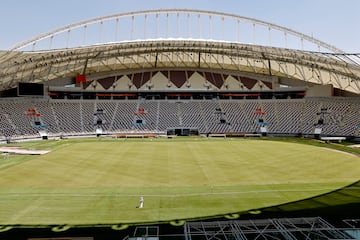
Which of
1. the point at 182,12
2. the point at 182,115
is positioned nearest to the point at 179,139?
the point at 182,115

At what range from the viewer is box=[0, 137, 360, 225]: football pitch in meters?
17.0

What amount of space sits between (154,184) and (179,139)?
36.7m

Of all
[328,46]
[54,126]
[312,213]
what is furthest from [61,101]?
[312,213]

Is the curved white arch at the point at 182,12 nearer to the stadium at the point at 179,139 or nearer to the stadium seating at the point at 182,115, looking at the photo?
the stadium at the point at 179,139

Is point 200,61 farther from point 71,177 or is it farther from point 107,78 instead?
point 71,177

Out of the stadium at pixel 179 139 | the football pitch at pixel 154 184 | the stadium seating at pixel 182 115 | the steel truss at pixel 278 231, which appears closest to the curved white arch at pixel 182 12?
the stadium at pixel 179 139

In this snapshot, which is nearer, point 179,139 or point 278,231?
point 278,231

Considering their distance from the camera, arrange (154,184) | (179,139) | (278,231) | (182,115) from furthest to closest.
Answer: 1. (182,115)
2. (179,139)
3. (154,184)
4. (278,231)

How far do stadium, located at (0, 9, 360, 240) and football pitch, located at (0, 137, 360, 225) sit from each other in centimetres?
14

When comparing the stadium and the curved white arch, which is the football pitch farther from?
the curved white arch

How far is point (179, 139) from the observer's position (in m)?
59.6

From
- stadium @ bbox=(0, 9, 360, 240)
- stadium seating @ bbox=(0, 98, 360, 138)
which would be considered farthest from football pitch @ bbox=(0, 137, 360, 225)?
stadium seating @ bbox=(0, 98, 360, 138)

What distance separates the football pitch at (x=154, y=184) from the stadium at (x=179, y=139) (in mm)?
141

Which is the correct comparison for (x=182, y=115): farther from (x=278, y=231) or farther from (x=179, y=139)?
(x=278, y=231)
